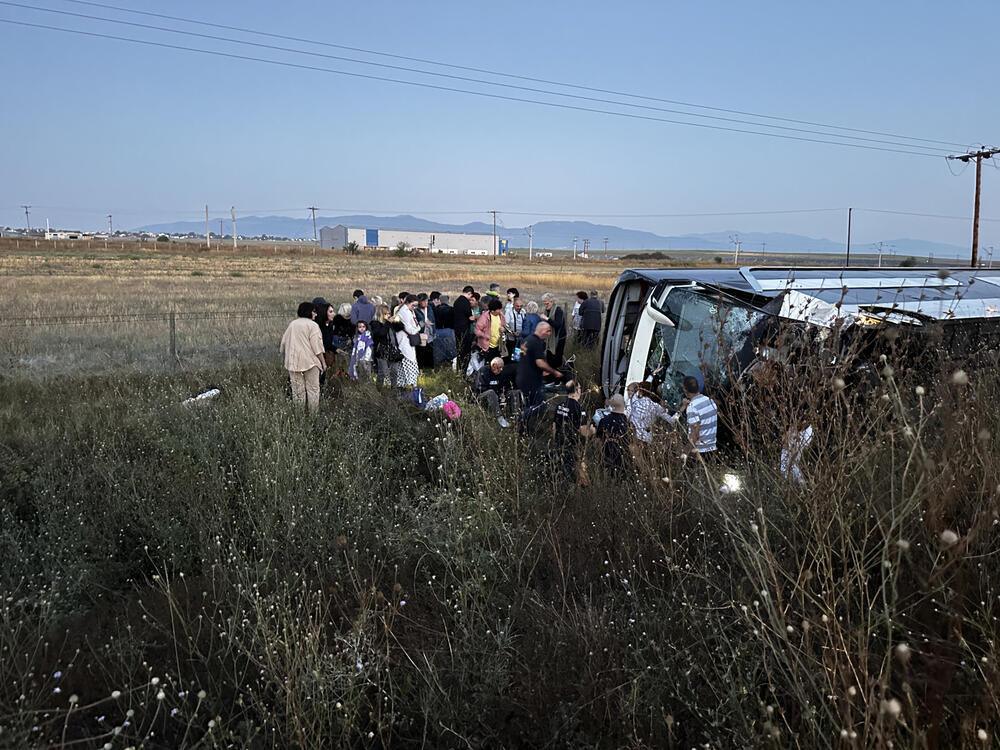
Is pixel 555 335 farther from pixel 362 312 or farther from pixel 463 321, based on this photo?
pixel 362 312

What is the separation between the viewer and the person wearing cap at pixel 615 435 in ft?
17.9

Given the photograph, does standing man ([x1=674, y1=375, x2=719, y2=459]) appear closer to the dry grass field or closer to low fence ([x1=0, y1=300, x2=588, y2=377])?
low fence ([x1=0, y1=300, x2=588, y2=377])

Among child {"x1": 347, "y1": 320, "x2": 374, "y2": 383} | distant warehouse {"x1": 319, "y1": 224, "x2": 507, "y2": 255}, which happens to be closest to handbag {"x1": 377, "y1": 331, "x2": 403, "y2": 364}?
child {"x1": 347, "y1": 320, "x2": 374, "y2": 383}

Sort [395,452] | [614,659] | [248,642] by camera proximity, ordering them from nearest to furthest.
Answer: [614,659], [248,642], [395,452]

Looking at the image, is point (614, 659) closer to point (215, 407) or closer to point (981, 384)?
point (981, 384)

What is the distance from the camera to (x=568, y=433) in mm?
Answer: 6223

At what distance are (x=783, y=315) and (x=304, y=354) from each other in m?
5.41

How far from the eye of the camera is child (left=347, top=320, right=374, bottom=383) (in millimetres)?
9914

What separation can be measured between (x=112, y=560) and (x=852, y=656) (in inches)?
177

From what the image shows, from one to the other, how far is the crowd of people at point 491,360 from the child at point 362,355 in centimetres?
1

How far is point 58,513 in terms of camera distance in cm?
523

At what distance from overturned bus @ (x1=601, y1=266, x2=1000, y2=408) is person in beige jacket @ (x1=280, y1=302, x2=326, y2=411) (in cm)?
369

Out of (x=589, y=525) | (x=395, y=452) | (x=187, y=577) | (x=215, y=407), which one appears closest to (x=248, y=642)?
(x=187, y=577)

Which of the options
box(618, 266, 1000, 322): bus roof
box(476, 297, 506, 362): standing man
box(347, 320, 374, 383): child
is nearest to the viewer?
box(618, 266, 1000, 322): bus roof
